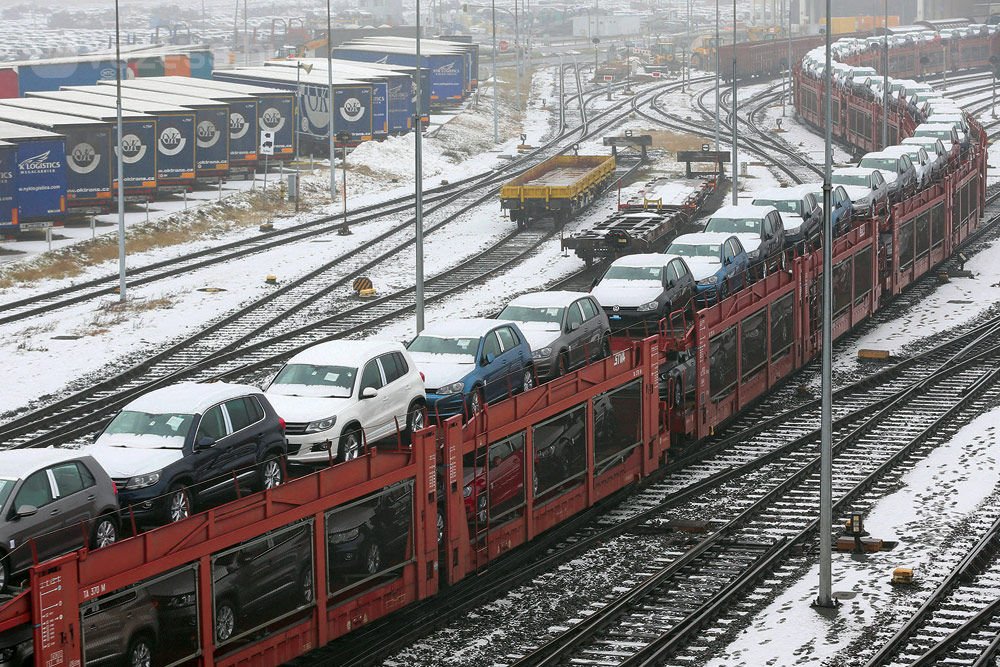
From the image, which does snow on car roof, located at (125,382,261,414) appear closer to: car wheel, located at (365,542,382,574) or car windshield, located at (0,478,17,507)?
car wheel, located at (365,542,382,574)

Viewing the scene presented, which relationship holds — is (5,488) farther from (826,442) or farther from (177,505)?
(826,442)

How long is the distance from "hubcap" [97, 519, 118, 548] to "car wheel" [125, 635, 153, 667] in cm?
247

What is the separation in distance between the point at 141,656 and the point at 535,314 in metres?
14.1

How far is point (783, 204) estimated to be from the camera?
1667 inches

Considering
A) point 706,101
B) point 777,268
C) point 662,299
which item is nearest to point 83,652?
point 662,299

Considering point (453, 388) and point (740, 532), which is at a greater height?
point (453, 388)

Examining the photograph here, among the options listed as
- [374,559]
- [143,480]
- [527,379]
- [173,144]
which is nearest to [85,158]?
[173,144]

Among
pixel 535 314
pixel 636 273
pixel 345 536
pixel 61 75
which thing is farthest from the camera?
pixel 61 75

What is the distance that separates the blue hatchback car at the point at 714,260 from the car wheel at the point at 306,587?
17.3m

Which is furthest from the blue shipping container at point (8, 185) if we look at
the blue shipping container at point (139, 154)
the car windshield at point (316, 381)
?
the car windshield at point (316, 381)

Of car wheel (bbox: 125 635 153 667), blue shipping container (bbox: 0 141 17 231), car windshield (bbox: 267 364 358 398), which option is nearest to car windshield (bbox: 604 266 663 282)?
car windshield (bbox: 267 364 358 398)

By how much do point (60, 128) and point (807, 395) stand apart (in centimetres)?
2777

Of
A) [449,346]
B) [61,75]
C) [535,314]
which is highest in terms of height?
[61,75]

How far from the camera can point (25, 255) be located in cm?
4684
